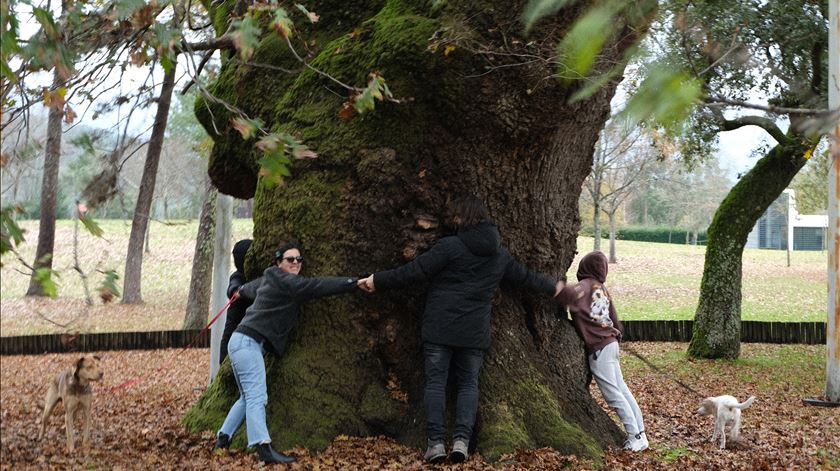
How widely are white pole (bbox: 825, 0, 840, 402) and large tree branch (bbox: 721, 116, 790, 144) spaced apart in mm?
3585

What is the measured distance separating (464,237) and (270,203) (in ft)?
5.97

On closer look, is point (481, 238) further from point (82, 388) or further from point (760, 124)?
point (760, 124)

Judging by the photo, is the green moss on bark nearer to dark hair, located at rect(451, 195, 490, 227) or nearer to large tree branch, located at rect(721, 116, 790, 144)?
dark hair, located at rect(451, 195, 490, 227)

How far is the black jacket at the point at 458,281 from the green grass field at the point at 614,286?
12.0m

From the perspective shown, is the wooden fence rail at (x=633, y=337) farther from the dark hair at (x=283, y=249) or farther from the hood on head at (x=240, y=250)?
the dark hair at (x=283, y=249)

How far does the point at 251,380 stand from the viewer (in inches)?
228

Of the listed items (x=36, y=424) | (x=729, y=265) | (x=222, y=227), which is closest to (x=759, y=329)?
(x=729, y=265)

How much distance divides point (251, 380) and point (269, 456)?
57cm

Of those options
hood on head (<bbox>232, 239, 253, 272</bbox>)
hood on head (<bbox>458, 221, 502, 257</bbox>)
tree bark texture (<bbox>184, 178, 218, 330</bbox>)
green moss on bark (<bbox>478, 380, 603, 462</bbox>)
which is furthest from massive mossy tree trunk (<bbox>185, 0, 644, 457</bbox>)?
tree bark texture (<bbox>184, 178, 218, 330</bbox>)

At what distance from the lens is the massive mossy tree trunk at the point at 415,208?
5957mm

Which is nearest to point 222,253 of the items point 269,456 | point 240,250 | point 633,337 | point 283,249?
point 240,250

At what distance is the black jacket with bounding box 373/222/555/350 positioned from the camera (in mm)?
5730

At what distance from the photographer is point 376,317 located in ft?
20.5

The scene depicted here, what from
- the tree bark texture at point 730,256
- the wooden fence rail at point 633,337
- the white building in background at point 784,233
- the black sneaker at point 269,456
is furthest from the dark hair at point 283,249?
the white building in background at point 784,233
